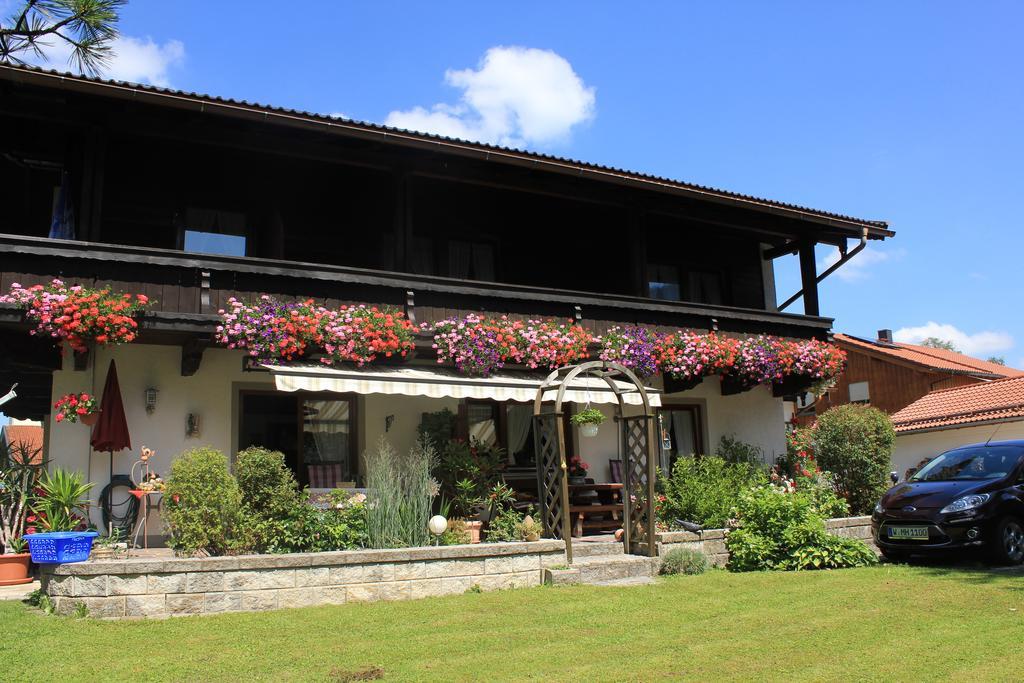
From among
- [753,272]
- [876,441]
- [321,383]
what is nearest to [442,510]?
[321,383]

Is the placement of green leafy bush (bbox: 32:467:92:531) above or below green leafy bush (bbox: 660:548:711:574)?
above

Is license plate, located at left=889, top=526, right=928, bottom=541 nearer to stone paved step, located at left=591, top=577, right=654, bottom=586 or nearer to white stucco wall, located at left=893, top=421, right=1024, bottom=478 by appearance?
stone paved step, located at left=591, top=577, right=654, bottom=586

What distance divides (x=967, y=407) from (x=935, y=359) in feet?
33.6

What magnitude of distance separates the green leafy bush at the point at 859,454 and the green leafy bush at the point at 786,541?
3.30m

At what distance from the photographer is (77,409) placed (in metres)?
10.7

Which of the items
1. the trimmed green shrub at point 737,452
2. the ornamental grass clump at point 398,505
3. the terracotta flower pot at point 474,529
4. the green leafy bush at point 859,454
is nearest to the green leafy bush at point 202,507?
the ornamental grass clump at point 398,505

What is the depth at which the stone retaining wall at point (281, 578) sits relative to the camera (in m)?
8.39

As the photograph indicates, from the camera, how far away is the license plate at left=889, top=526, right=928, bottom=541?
11039mm

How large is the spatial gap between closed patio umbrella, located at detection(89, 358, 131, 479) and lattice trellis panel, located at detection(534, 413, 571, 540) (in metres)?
5.36

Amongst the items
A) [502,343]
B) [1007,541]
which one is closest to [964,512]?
[1007,541]

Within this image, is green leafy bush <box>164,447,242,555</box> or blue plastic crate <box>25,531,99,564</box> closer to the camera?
blue plastic crate <box>25,531,99,564</box>

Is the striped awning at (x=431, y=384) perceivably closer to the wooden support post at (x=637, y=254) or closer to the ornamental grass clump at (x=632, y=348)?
the ornamental grass clump at (x=632, y=348)

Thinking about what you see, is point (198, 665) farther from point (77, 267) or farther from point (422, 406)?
point (422, 406)

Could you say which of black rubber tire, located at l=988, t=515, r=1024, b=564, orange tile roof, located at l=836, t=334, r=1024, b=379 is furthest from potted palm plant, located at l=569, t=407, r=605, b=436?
orange tile roof, located at l=836, t=334, r=1024, b=379
